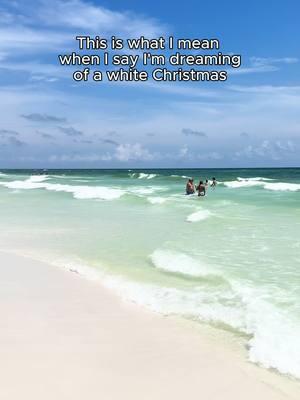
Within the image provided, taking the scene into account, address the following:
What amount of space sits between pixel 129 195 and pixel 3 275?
20.8m

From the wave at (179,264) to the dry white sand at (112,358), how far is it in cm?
220

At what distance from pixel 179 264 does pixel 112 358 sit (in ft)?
15.4

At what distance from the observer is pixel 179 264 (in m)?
9.62

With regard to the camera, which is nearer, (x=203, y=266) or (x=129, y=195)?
(x=203, y=266)

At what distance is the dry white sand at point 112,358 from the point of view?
14.2 ft

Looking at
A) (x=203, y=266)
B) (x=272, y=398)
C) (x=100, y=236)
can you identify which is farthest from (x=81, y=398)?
(x=100, y=236)

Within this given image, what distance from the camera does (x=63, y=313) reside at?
6.54m

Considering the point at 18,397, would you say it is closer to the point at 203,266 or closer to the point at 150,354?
the point at 150,354

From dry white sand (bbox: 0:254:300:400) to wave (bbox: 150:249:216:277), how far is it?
86.5 inches

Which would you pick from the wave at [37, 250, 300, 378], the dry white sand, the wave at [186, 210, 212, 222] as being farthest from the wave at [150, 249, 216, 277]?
the wave at [186, 210, 212, 222]

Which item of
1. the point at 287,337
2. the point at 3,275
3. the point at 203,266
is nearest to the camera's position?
the point at 287,337

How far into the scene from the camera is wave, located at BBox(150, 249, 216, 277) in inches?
354

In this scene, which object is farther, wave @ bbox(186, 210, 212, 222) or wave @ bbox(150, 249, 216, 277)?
wave @ bbox(186, 210, 212, 222)

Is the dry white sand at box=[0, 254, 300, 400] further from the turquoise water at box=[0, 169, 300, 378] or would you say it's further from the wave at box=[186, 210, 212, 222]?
the wave at box=[186, 210, 212, 222]
